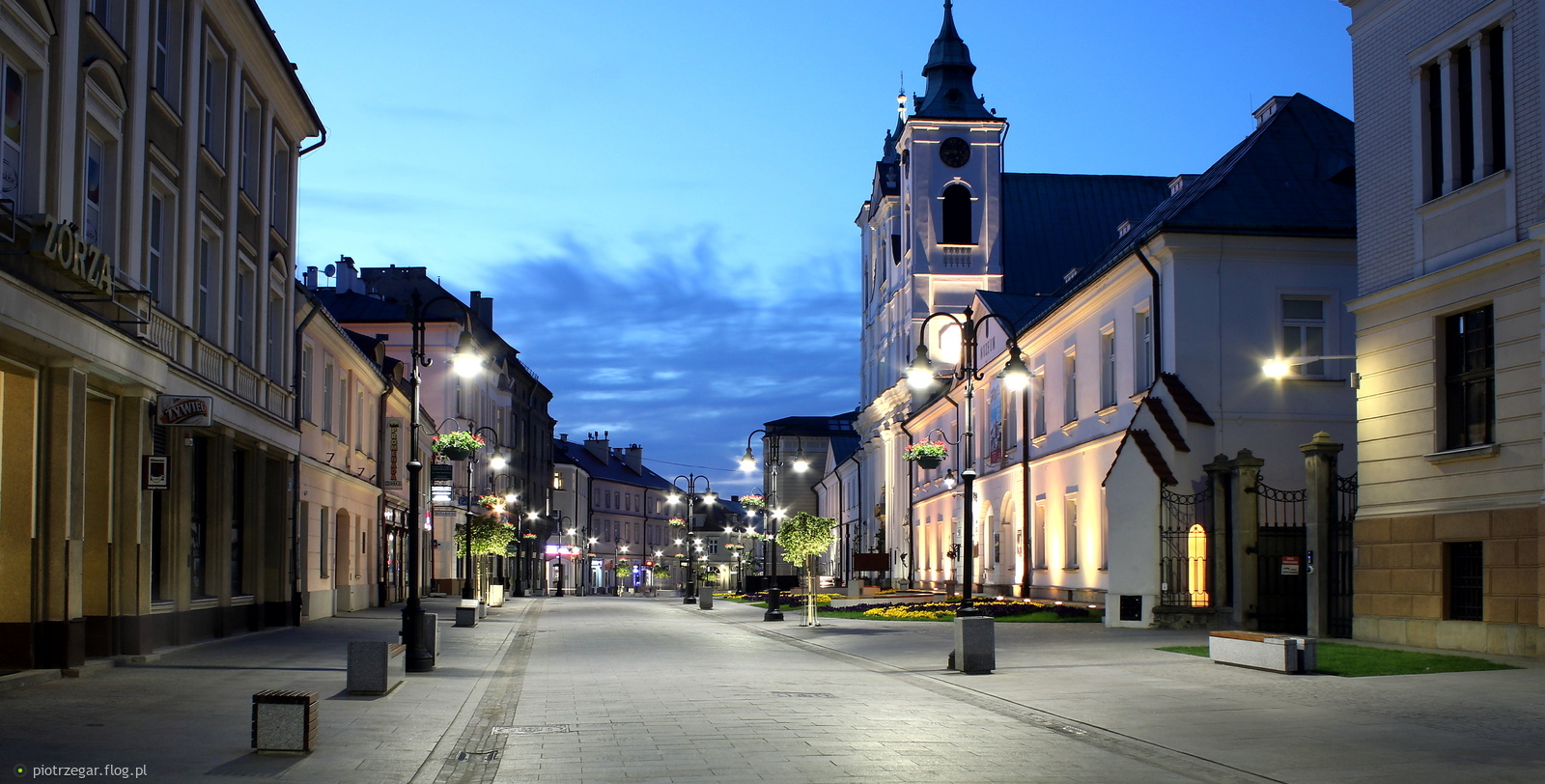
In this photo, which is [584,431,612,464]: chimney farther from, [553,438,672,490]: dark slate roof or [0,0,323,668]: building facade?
[0,0,323,668]: building facade

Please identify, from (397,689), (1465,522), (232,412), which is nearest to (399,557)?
(232,412)

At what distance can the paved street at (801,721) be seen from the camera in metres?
9.79

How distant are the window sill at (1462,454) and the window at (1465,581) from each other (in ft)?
3.76

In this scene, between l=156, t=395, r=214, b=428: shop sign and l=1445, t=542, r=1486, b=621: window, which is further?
l=156, t=395, r=214, b=428: shop sign

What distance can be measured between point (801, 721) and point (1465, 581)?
10.9 metres

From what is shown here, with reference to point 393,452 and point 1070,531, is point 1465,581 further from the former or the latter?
point 393,452

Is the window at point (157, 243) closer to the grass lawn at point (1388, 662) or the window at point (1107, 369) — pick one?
the grass lawn at point (1388, 662)

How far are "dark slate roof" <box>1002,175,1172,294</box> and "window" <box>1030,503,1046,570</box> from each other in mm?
23959

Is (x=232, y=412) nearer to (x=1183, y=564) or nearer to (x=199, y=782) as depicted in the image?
(x=199, y=782)

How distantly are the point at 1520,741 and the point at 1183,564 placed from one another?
16.2 meters

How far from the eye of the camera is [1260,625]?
24.2 meters

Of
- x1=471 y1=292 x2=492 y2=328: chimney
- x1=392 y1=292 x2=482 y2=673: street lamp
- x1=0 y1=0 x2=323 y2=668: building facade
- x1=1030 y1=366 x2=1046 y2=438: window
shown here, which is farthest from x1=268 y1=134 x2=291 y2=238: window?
x1=471 y1=292 x2=492 y2=328: chimney

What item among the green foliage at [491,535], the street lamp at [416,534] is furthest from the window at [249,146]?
the green foliage at [491,535]

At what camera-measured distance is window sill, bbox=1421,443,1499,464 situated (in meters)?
17.8
